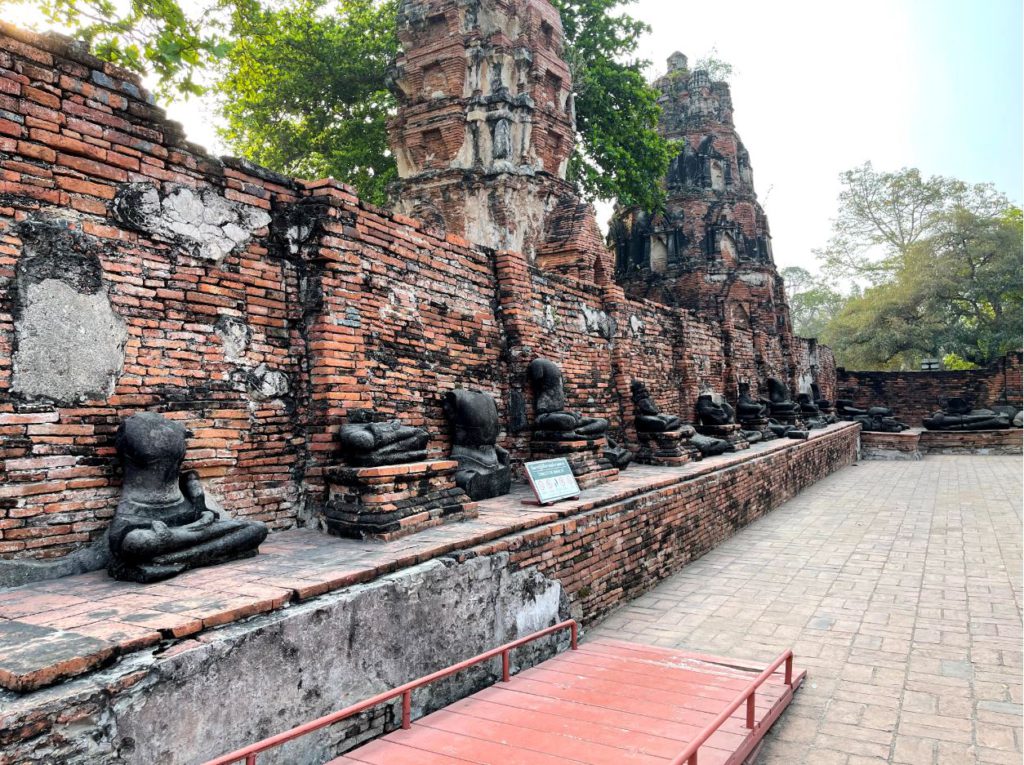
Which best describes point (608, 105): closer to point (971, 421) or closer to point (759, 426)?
point (759, 426)

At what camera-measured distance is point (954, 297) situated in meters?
22.7

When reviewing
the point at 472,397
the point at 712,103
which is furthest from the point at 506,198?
the point at 712,103

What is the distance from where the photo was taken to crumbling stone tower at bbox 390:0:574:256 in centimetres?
1230

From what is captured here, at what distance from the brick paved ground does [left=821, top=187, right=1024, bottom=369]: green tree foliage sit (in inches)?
621

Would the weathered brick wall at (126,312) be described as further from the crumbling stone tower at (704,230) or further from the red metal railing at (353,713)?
the crumbling stone tower at (704,230)

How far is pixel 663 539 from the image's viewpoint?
637 cm

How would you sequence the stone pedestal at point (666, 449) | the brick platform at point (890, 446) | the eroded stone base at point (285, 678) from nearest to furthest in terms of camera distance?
1. the eroded stone base at point (285, 678)
2. the stone pedestal at point (666, 449)
3. the brick platform at point (890, 446)

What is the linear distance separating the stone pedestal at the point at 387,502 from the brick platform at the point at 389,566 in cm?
11

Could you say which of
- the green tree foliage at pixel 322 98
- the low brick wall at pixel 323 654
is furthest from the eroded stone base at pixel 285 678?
the green tree foliage at pixel 322 98

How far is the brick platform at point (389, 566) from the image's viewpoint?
8.13 ft

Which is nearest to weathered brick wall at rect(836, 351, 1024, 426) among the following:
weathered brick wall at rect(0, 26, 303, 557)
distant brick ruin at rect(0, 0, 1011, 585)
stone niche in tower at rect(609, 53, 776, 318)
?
stone niche in tower at rect(609, 53, 776, 318)

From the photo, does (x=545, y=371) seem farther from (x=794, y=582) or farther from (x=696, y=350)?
(x=696, y=350)

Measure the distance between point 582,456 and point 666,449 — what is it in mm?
Answer: 2280

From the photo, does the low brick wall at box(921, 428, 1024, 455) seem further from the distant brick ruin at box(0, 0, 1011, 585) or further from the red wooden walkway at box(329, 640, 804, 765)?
the red wooden walkway at box(329, 640, 804, 765)
